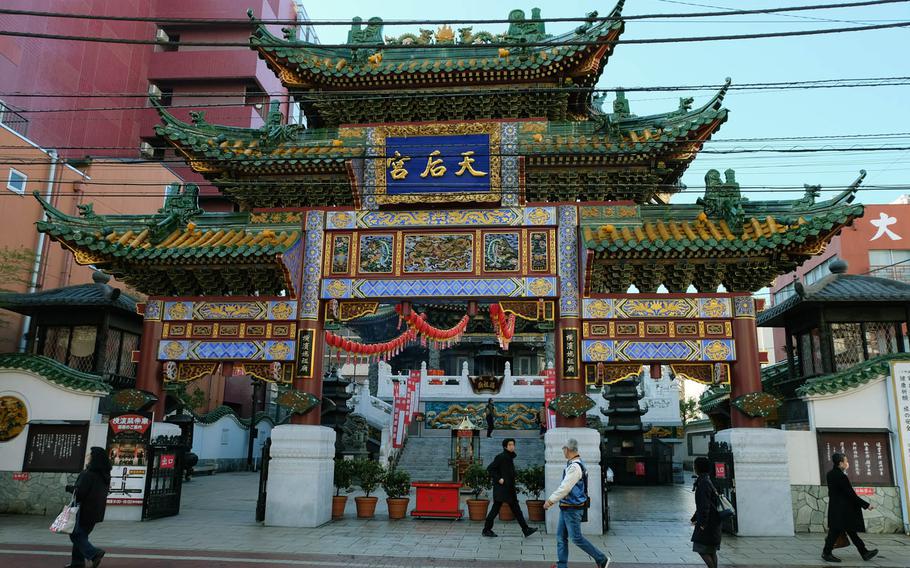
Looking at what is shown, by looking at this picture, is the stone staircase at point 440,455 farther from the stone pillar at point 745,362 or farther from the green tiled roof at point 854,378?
the green tiled roof at point 854,378

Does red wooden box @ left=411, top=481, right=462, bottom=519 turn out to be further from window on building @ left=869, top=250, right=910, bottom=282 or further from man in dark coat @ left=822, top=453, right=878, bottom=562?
window on building @ left=869, top=250, right=910, bottom=282

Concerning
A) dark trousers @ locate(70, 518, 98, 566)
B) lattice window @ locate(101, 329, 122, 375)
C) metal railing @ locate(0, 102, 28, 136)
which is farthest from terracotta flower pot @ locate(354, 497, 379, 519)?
metal railing @ locate(0, 102, 28, 136)

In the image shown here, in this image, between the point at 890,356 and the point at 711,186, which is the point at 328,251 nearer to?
the point at 711,186

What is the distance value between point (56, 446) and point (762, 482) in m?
14.4

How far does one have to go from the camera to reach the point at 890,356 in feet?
42.2

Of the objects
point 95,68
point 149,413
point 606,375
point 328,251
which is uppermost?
point 95,68

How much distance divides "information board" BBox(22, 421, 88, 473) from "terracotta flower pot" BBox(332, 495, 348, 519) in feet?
17.5

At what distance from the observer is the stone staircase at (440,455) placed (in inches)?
913

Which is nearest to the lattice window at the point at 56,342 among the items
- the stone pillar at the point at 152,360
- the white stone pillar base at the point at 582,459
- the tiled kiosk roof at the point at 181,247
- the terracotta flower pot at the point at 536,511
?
the tiled kiosk roof at the point at 181,247

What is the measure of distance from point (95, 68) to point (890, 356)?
34780 mm

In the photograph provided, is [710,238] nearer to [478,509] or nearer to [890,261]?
[478,509]

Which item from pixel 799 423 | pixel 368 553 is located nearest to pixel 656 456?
pixel 799 423

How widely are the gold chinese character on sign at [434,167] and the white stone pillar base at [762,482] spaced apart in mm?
7969

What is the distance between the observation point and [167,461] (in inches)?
548
